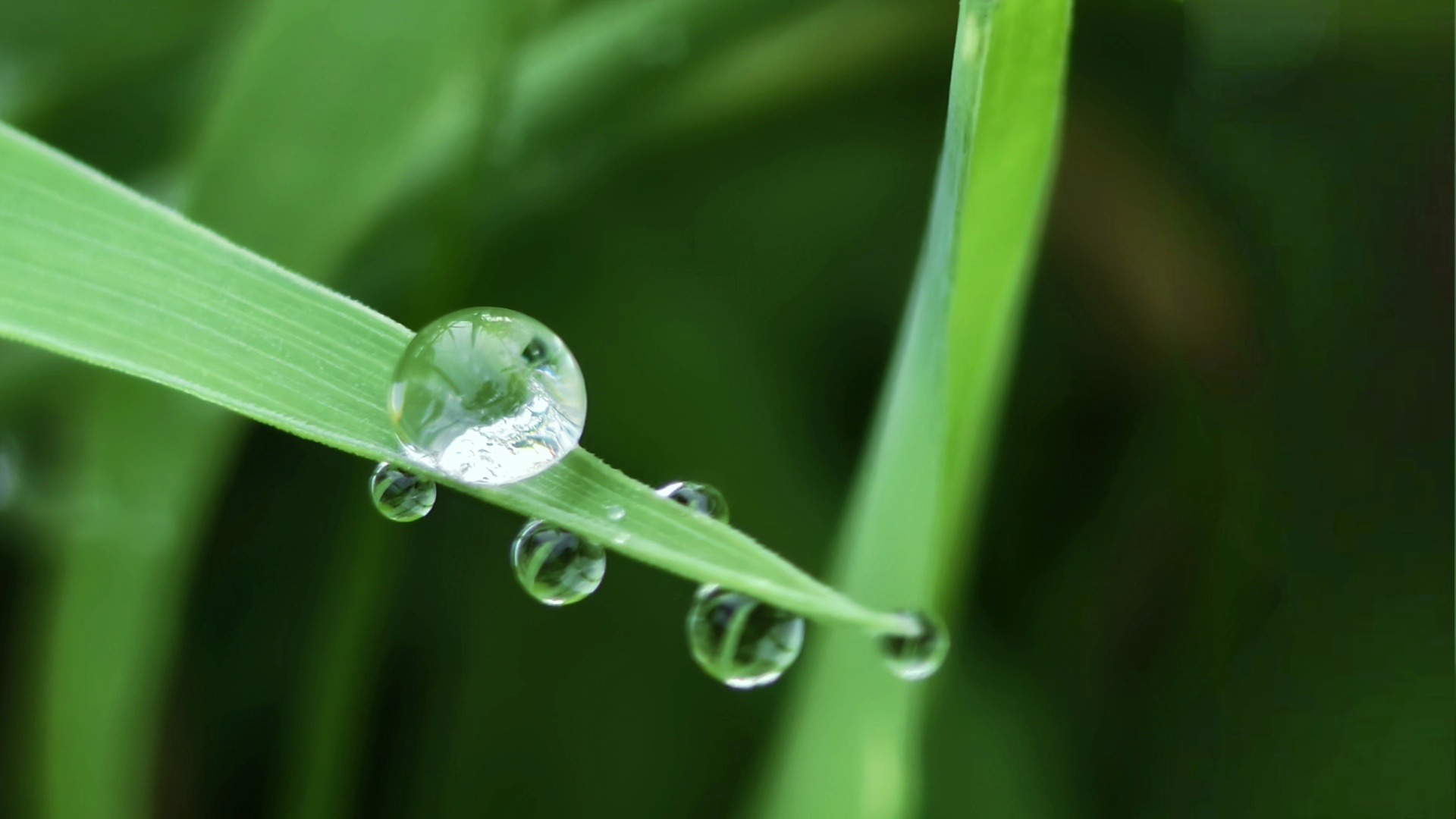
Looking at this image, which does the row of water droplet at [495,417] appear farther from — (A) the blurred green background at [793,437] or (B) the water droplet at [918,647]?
(A) the blurred green background at [793,437]

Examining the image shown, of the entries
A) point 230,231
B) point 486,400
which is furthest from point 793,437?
point 486,400

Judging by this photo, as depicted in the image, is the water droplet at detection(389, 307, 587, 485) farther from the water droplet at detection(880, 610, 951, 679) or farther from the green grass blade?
the water droplet at detection(880, 610, 951, 679)

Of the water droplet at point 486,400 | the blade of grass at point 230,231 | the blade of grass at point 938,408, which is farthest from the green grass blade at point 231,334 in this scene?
the blade of grass at point 230,231

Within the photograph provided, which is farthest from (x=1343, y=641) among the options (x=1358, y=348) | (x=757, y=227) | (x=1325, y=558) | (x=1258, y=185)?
(x=757, y=227)

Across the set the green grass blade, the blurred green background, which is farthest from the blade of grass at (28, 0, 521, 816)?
the green grass blade

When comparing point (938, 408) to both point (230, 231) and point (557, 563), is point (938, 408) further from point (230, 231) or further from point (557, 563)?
point (230, 231)

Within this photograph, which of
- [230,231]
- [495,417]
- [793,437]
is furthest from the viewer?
[793,437]

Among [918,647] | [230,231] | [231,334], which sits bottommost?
[918,647]
